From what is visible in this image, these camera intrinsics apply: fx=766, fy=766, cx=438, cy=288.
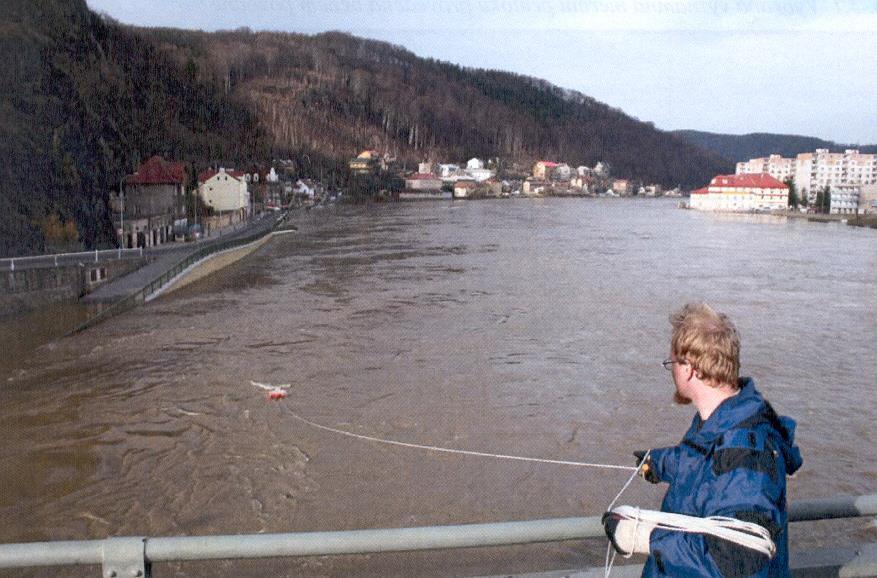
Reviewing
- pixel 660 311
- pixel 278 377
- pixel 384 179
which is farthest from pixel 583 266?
pixel 384 179

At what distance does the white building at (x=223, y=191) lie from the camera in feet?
128

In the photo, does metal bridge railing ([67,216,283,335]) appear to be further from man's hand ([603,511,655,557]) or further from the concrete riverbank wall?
man's hand ([603,511,655,557])

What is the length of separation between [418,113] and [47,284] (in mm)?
115010

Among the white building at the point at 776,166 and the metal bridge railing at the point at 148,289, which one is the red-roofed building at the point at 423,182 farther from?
the metal bridge railing at the point at 148,289

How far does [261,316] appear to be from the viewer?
13461 millimetres

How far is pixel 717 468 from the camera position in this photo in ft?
4.01

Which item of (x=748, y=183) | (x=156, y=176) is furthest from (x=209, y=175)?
(x=748, y=183)

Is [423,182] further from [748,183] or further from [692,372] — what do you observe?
[692,372]

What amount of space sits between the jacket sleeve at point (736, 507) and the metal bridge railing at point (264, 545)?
0.17m

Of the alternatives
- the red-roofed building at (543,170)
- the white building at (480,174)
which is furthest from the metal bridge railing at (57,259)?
the red-roofed building at (543,170)

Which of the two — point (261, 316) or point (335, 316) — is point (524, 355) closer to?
point (335, 316)

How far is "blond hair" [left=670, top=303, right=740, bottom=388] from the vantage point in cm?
133

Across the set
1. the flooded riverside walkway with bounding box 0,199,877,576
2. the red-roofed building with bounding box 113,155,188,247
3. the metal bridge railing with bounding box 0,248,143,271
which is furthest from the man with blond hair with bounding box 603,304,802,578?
the red-roofed building with bounding box 113,155,188,247

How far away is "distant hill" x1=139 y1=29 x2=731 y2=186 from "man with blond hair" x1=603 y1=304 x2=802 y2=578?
9297 cm
